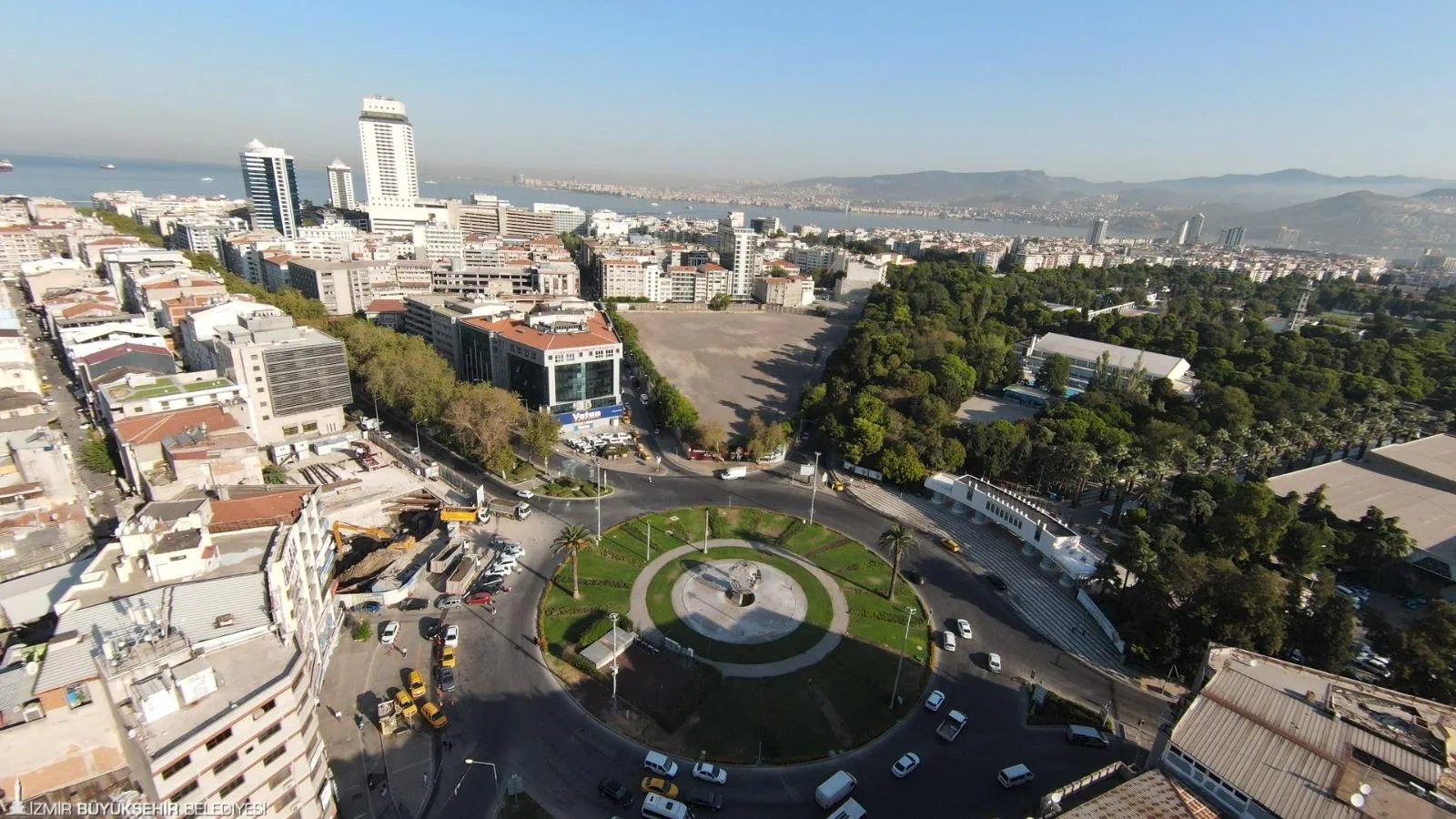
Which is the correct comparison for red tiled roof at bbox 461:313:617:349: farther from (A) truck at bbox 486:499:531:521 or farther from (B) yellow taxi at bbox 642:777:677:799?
(B) yellow taxi at bbox 642:777:677:799

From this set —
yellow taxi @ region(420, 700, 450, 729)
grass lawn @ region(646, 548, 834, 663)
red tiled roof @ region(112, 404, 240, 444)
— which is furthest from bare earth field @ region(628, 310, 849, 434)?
red tiled roof @ region(112, 404, 240, 444)

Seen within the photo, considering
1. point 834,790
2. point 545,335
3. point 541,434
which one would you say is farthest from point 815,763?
point 545,335

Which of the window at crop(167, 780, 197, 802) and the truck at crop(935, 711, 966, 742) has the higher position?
the window at crop(167, 780, 197, 802)

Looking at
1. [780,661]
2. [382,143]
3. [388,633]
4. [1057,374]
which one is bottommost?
[780,661]

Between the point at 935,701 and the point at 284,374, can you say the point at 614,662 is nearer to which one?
the point at 935,701

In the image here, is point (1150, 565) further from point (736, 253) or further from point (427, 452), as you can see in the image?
point (736, 253)

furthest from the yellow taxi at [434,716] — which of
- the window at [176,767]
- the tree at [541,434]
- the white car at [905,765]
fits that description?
the tree at [541,434]
